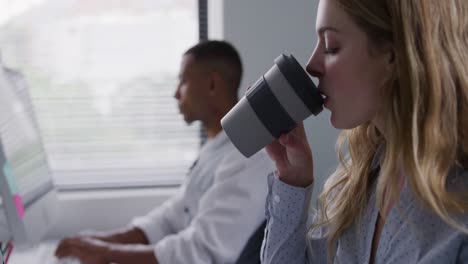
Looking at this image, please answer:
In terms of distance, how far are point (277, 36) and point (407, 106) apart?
3.67ft

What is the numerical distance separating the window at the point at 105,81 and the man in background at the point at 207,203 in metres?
0.38

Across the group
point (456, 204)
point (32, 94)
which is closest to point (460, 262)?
point (456, 204)

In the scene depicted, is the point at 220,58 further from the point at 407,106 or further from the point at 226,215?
the point at 407,106

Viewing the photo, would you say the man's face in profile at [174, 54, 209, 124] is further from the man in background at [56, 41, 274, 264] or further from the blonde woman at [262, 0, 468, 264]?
the blonde woman at [262, 0, 468, 264]

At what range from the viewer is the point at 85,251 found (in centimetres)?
160

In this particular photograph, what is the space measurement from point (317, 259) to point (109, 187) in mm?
1279

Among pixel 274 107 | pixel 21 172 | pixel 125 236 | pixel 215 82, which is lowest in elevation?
pixel 125 236

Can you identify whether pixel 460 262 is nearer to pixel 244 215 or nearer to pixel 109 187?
pixel 244 215

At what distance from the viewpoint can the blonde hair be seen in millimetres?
813

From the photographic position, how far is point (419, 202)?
2.90ft

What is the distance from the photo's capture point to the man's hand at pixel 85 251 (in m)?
1.58

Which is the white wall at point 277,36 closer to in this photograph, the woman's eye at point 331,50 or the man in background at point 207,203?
the man in background at point 207,203

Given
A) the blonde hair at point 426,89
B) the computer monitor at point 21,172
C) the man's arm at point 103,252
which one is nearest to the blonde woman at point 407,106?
the blonde hair at point 426,89

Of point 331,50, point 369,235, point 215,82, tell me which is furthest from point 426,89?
point 215,82
